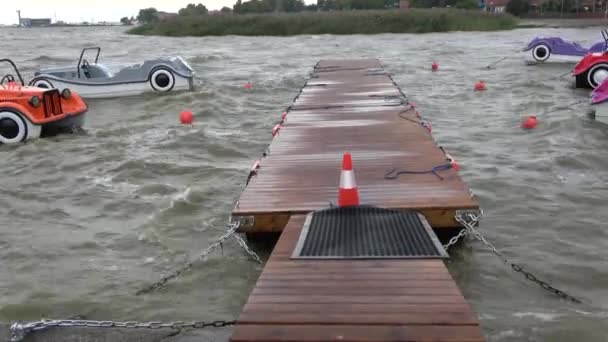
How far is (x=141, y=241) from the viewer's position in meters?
6.21

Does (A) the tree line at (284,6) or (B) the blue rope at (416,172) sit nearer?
(B) the blue rope at (416,172)

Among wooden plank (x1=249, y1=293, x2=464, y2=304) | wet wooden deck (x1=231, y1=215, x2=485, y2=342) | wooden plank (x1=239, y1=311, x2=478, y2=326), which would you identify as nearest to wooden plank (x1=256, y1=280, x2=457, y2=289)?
wet wooden deck (x1=231, y1=215, x2=485, y2=342)

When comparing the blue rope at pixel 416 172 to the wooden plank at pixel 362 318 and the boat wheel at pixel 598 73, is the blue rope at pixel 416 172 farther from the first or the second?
the boat wheel at pixel 598 73

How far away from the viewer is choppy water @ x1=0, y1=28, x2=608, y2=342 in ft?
15.7

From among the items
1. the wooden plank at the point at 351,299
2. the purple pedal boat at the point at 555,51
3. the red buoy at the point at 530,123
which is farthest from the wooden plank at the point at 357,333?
the purple pedal boat at the point at 555,51

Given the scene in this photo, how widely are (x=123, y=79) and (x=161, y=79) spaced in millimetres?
1020

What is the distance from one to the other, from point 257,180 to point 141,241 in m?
1.43

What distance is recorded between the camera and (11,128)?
33.7 feet

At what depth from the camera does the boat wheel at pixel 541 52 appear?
20.6m

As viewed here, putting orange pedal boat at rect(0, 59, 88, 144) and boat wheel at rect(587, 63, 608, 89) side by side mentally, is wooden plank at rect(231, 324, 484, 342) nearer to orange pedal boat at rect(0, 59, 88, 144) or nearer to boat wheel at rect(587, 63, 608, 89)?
orange pedal boat at rect(0, 59, 88, 144)

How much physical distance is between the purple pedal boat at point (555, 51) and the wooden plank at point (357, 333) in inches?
772

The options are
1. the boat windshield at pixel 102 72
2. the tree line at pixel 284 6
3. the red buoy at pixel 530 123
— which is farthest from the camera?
the tree line at pixel 284 6

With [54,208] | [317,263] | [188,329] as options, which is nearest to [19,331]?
[188,329]

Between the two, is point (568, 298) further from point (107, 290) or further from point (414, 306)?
point (107, 290)
